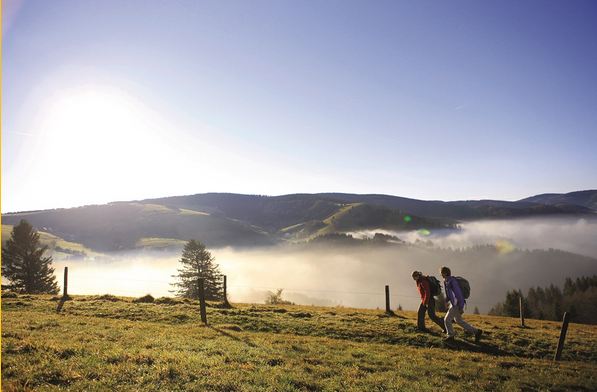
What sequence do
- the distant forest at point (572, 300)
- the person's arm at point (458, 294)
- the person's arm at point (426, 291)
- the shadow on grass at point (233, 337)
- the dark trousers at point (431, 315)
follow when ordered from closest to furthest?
the shadow on grass at point (233, 337), the person's arm at point (458, 294), the dark trousers at point (431, 315), the person's arm at point (426, 291), the distant forest at point (572, 300)

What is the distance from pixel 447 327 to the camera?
19.6 m

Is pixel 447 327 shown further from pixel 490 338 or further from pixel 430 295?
pixel 490 338

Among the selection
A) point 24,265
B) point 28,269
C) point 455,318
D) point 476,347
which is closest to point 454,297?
point 455,318

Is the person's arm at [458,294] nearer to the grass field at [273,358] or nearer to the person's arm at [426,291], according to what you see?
the person's arm at [426,291]

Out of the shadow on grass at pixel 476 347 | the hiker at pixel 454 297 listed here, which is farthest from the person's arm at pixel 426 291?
the shadow on grass at pixel 476 347

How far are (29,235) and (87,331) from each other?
64883mm

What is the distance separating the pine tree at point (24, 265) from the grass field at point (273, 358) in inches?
2144

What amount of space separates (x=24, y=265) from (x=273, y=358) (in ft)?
238

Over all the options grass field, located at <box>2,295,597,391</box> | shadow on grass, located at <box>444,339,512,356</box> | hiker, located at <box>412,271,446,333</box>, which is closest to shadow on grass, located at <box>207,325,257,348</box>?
grass field, located at <box>2,295,597,391</box>

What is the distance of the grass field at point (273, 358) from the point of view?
11.4 m

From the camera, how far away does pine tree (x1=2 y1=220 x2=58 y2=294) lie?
67.2 meters

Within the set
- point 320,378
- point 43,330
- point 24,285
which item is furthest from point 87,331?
point 24,285

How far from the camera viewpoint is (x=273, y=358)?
1445cm

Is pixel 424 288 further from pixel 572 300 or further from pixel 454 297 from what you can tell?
pixel 572 300
